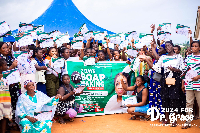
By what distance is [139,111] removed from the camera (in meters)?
6.62

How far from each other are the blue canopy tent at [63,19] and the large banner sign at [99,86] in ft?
21.8

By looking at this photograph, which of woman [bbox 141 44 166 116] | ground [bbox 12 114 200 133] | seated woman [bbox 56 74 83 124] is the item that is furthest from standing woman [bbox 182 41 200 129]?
seated woman [bbox 56 74 83 124]

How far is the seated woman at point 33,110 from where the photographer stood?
504 cm

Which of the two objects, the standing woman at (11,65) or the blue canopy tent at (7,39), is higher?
the blue canopy tent at (7,39)

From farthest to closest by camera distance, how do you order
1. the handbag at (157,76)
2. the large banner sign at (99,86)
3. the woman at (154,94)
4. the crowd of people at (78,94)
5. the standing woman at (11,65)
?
the large banner sign at (99,86) → the woman at (154,94) → the handbag at (157,76) → the standing woman at (11,65) → the crowd of people at (78,94)

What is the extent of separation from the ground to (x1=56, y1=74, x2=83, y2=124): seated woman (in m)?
0.22

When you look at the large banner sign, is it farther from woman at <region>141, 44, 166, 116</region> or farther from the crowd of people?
woman at <region>141, 44, 166, 116</region>

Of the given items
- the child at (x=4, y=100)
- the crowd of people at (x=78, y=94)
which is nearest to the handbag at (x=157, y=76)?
the crowd of people at (x=78, y=94)

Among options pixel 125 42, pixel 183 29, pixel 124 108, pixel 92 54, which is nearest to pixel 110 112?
pixel 124 108

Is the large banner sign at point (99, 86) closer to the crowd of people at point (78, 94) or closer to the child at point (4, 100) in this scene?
the crowd of people at point (78, 94)

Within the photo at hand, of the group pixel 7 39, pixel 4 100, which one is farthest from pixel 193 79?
pixel 7 39

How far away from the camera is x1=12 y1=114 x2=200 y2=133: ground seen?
5.76 metres

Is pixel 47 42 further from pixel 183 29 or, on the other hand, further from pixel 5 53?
pixel 183 29

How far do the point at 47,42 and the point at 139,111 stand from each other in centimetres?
322
